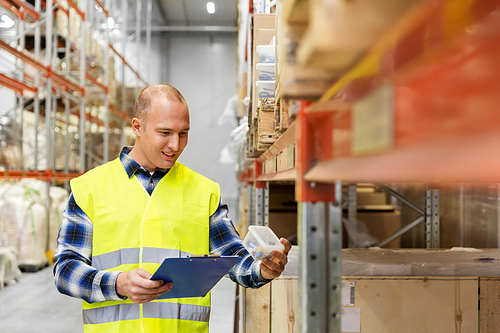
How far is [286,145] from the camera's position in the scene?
1.49 m

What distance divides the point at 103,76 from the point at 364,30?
9.29 m

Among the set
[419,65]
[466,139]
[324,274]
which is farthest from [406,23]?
[324,274]

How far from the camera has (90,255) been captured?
1.76 meters

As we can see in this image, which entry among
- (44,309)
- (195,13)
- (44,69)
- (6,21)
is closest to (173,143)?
(44,309)

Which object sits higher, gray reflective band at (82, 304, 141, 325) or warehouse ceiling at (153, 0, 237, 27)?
warehouse ceiling at (153, 0, 237, 27)

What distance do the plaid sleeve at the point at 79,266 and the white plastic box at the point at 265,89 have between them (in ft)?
3.38

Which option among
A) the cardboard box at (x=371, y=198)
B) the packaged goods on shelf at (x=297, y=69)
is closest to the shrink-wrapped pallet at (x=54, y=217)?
the cardboard box at (x=371, y=198)

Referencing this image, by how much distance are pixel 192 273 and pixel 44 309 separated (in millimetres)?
4071

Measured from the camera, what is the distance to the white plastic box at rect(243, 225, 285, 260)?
4.85ft

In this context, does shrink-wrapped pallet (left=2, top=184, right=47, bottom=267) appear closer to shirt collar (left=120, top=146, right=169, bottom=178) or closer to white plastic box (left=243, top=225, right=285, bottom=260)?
shirt collar (left=120, top=146, right=169, bottom=178)

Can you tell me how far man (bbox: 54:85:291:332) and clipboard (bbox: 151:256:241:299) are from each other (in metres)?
0.15

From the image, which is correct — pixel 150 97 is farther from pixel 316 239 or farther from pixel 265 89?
pixel 316 239

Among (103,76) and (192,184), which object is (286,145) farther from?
(103,76)


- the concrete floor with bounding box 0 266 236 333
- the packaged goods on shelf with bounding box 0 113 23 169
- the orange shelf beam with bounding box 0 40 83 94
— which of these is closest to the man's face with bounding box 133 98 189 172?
the concrete floor with bounding box 0 266 236 333
